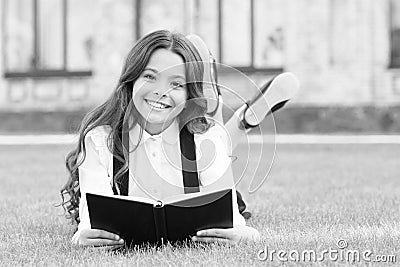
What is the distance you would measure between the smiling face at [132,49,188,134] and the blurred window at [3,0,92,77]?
36.6 ft

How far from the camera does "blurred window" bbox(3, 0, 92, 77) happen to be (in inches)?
574

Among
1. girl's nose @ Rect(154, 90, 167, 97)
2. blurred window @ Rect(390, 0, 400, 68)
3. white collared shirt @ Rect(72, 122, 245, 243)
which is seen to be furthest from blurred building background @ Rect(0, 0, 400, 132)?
girl's nose @ Rect(154, 90, 167, 97)

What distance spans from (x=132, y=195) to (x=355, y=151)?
23.5ft

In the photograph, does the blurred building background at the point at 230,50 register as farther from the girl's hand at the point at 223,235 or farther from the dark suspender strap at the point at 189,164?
the girl's hand at the point at 223,235

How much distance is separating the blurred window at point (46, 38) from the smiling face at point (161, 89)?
1116 centimetres

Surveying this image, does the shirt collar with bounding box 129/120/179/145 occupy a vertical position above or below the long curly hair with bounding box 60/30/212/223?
below

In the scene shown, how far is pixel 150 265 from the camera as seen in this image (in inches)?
117

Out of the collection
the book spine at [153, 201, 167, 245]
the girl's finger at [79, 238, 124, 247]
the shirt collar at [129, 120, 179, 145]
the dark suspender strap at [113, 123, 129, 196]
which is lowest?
the girl's finger at [79, 238, 124, 247]

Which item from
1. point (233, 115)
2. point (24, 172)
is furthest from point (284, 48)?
point (233, 115)

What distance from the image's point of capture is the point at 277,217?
4.34m

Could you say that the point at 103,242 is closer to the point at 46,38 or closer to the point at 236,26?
the point at 236,26

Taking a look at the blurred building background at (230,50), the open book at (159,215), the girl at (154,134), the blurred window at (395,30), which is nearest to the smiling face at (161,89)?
the girl at (154,134)

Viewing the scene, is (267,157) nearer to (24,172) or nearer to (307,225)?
(307,225)

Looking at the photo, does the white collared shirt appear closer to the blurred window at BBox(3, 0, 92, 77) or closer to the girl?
the girl
